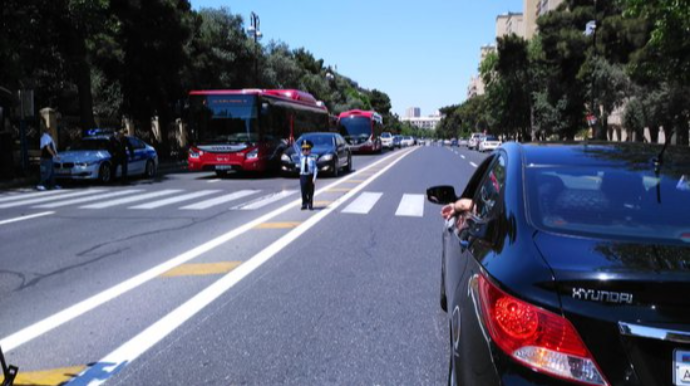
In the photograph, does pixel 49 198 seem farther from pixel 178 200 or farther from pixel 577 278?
pixel 577 278

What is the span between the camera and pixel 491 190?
3.49 meters

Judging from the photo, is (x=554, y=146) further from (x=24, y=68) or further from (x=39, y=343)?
(x=24, y=68)

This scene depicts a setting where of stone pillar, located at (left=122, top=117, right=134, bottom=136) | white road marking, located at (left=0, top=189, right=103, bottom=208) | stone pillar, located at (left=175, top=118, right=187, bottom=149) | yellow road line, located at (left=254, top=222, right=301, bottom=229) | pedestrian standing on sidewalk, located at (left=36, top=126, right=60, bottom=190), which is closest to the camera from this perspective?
yellow road line, located at (left=254, top=222, right=301, bottom=229)

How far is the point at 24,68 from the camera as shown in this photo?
21328mm

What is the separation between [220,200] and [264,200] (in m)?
1.02

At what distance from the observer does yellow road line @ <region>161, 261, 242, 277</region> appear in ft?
22.1

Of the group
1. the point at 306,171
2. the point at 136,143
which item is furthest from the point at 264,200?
the point at 136,143

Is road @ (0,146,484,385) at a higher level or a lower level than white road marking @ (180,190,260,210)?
lower

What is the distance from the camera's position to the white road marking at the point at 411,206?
1189 centimetres

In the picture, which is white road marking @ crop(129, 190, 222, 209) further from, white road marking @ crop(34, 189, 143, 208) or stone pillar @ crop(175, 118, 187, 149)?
stone pillar @ crop(175, 118, 187, 149)

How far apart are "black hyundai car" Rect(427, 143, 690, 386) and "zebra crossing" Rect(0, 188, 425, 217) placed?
334 inches

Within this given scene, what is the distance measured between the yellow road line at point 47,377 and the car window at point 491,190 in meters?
2.74

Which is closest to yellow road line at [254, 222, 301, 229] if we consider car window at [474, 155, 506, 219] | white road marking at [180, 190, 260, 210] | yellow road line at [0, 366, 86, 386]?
white road marking at [180, 190, 260, 210]

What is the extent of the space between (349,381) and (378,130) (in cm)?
4597
